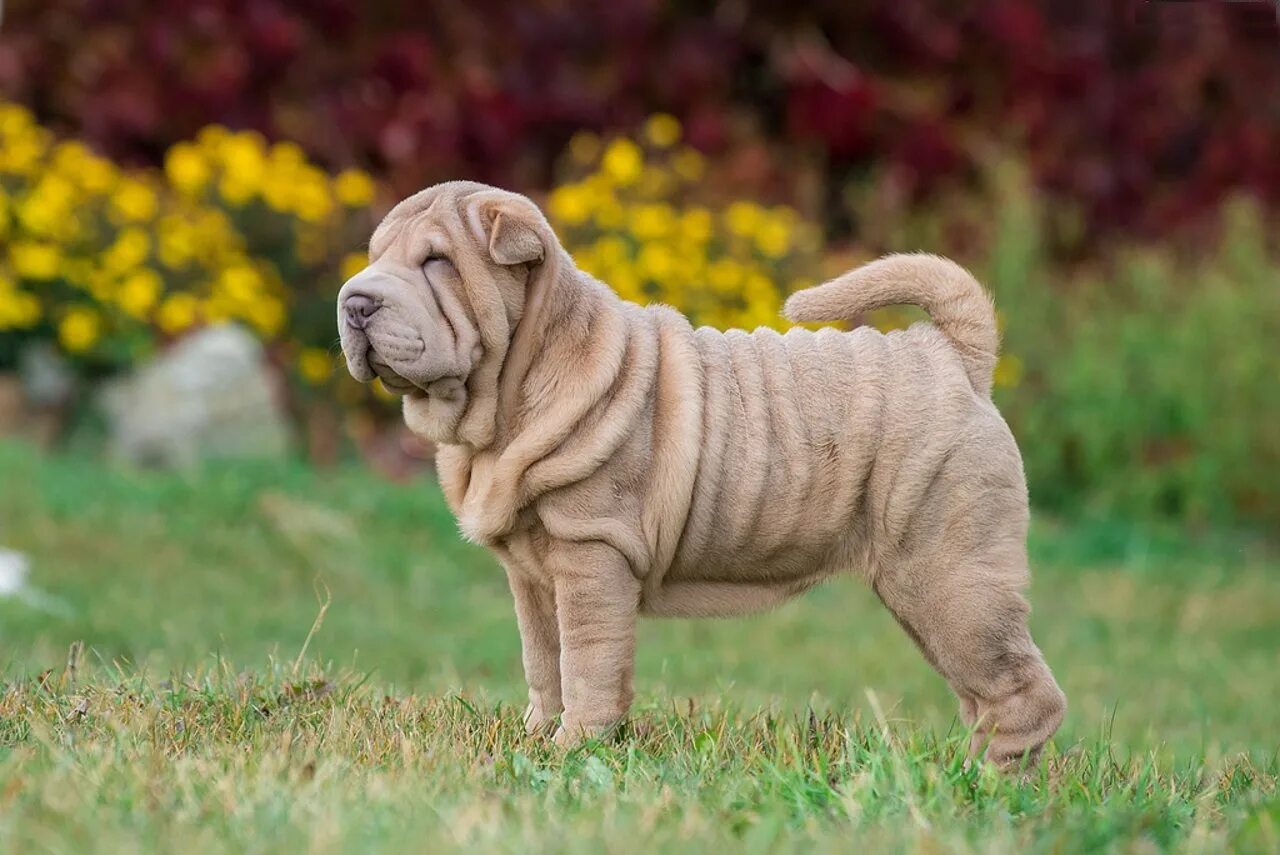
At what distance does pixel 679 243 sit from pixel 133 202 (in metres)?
3.01

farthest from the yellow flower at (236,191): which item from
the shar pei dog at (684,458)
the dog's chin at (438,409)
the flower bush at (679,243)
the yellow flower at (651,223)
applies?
the dog's chin at (438,409)

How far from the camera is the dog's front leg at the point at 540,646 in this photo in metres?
3.83

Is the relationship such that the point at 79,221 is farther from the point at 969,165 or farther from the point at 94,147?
the point at 969,165

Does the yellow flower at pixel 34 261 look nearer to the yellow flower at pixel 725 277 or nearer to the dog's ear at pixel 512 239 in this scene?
the yellow flower at pixel 725 277

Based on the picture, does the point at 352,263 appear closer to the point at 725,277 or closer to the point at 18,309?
the point at 18,309

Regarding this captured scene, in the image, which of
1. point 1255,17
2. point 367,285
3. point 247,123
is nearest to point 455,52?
point 247,123

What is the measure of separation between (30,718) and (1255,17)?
381 inches

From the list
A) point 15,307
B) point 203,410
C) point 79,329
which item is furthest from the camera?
point 79,329

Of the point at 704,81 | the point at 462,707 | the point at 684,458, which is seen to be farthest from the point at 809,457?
the point at 704,81

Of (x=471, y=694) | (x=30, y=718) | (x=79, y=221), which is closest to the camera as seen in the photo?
(x=30, y=718)

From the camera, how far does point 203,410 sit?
818cm

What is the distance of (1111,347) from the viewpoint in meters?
9.43

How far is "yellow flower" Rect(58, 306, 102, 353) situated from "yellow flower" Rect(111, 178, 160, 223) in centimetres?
62

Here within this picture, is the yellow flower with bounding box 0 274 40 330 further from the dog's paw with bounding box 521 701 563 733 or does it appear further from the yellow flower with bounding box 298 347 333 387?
the dog's paw with bounding box 521 701 563 733
